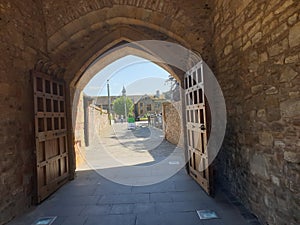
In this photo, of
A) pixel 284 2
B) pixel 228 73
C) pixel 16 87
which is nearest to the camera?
pixel 284 2

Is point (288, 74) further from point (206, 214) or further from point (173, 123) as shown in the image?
point (173, 123)

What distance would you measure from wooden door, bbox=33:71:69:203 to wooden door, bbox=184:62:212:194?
236 centimetres

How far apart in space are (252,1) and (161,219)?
2577 mm

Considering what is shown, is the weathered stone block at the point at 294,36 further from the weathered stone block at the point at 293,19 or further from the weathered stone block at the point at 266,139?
the weathered stone block at the point at 266,139

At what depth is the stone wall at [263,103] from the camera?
1.75m

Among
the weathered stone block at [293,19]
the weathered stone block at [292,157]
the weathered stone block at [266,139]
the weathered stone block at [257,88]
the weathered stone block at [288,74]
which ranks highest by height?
Answer: the weathered stone block at [293,19]

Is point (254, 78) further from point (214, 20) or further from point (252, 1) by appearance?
point (214, 20)

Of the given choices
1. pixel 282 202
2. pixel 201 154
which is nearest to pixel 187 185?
pixel 201 154

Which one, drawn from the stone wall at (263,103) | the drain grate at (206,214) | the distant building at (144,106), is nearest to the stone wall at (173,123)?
the stone wall at (263,103)

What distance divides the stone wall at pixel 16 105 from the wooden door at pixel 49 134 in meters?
0.10

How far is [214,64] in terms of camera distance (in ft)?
11.8

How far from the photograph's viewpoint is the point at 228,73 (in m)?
3.07

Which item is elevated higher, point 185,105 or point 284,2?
point 284,2

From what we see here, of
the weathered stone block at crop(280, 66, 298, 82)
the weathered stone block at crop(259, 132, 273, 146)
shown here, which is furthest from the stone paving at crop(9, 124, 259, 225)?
the weathered stone block at crop(280, 66, 298, 82)
